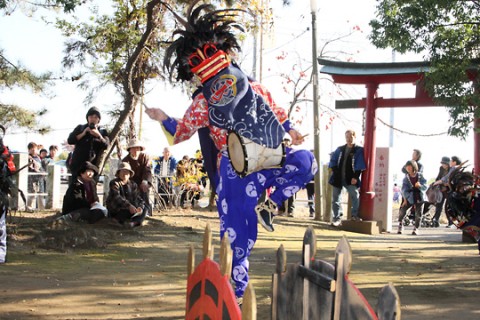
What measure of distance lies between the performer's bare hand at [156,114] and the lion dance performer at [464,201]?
463 cm

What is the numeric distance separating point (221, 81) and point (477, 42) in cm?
580

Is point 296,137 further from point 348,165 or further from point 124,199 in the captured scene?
point 348,165

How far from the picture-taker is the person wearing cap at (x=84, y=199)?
10.4 metres

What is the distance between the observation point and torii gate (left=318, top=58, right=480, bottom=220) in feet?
49.1

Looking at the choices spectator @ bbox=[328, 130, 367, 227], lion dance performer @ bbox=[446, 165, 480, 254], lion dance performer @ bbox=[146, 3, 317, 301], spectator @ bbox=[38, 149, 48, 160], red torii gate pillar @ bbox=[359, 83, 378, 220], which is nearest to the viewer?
lion dance performer @ bbox=[146, 3, 317, 301]

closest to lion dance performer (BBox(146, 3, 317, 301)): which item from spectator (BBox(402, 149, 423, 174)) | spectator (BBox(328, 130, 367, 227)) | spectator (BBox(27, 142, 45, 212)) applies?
spectator (BBox(328, 130, 367, 227))

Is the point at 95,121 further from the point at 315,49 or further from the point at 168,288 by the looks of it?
the point at 315,49

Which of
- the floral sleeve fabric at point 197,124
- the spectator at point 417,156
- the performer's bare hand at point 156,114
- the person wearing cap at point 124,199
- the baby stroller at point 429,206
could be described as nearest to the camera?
the floral sleeve fabric at point 197,124

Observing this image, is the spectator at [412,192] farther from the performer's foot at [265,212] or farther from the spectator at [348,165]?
the performer's foot at [265,212]

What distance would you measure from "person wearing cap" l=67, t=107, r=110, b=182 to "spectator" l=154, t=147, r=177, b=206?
15.1 ft

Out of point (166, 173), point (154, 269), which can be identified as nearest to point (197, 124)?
point (154, 269)

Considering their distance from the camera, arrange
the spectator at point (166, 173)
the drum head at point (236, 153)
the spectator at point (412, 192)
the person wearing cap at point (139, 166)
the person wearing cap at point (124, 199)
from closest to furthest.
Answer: the drum head at point (236, 153)
the person wearing cap at point (124, 199)
the person wearing cap at point (139, 166)
the spectator at point (412, 192)
the spectator at point (166, 173)

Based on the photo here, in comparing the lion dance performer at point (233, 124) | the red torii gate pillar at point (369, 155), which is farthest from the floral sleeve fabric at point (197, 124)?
the red torii gate pillar at point (369, 155)

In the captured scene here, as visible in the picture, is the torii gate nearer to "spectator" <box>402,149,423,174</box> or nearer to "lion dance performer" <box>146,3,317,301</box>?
"spectator" <box>402,149,423,174</box>
